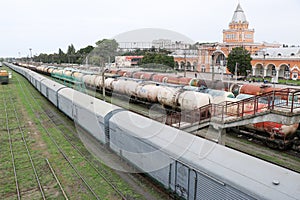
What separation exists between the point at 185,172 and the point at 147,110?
1520cm

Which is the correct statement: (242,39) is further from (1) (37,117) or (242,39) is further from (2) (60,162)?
(2) (60,162)

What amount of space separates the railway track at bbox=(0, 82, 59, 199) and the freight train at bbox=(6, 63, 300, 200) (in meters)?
3.38

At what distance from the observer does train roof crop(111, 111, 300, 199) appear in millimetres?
5595

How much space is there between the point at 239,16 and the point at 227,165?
72.3 metres

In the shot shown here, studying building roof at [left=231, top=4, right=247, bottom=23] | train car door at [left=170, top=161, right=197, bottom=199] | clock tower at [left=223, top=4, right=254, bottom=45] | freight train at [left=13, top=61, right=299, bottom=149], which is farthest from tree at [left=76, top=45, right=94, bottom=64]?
train car door at [left=170, top=161, right=197, bottom=199]

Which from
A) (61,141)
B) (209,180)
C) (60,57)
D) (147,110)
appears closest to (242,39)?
(147,110)

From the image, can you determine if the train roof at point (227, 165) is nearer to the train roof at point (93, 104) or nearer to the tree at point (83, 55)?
the train roof at point (93, 104)

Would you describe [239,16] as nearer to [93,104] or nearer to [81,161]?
[93,104]

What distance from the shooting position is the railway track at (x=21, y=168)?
9758mm

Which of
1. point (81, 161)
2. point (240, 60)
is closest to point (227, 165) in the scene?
point (81, 161)

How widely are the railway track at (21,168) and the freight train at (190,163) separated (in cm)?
338

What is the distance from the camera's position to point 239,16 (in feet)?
230

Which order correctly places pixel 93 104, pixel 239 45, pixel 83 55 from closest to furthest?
pixel 93 104
pixel 239 45
pixel 83 55

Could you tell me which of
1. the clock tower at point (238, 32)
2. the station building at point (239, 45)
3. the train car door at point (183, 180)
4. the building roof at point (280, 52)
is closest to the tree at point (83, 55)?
the station building at point (239, 45)
